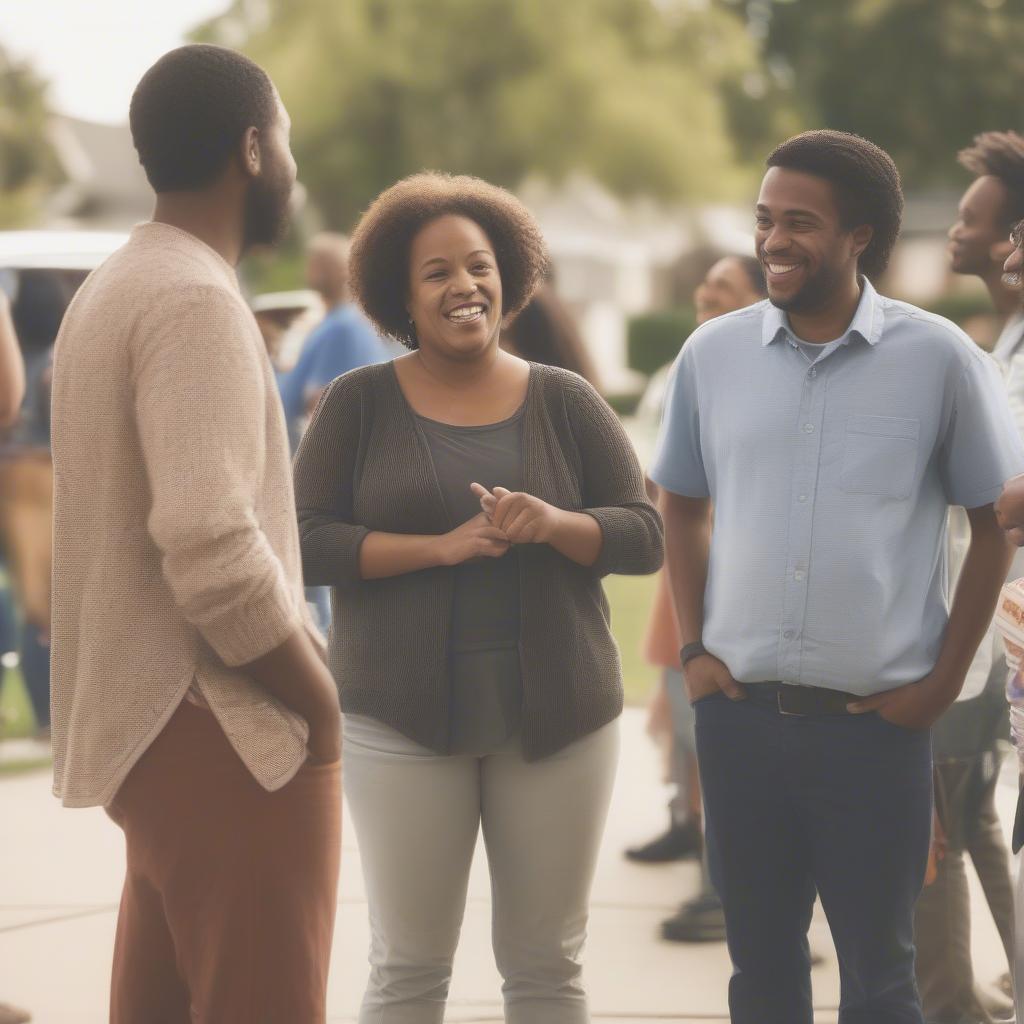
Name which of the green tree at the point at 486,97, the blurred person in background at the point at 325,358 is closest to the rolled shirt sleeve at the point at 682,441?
the blurred person in background at the point at 325,358

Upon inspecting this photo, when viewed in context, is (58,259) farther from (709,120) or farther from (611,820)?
(709,120)

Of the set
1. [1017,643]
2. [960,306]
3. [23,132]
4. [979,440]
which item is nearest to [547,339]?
[979,440]

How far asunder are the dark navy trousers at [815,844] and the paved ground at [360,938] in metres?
1.06

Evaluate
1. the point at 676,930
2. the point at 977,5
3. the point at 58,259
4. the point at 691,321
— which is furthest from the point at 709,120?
the point at 676,930

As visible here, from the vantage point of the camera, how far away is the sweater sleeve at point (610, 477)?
3.19 m

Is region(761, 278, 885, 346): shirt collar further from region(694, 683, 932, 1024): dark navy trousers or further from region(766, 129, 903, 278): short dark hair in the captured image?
region(694, 683, 932, 1024): dark navy trousers

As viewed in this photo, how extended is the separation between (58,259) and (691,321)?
2727 centimetres

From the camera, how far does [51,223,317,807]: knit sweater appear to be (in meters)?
2.39

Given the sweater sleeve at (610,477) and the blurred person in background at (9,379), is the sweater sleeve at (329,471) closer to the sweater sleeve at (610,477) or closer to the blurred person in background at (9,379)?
the sweater sleeve at (610,477)

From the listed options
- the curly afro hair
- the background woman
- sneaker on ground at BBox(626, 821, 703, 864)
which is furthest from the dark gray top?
sneaker on ground at BBox(626, 821, 703, 864)

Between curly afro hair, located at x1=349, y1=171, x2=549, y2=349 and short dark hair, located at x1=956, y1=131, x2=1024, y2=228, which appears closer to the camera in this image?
curly afro hair, located at x1=349, y1=171, x2=549, y2=349

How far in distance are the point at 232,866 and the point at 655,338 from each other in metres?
32.9

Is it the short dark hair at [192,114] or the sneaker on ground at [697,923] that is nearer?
the short dark hair at [192,114]

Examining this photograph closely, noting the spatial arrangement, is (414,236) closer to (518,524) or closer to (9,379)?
(518,524)
